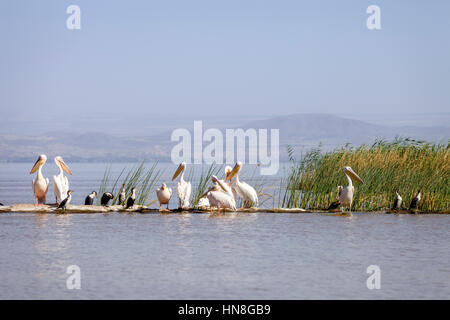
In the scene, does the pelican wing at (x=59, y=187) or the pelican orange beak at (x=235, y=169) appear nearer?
the pelican wing at (x=59, y=187)

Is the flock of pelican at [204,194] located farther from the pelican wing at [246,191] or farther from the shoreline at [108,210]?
the shoreline at [108,210]

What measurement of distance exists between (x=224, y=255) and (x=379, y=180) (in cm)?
785

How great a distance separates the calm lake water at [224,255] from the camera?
8.85 m

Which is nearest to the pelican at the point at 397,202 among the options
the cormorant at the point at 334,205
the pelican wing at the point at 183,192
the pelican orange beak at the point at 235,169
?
the cormorant at the point at 334,205

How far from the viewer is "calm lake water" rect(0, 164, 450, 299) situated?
8852mm

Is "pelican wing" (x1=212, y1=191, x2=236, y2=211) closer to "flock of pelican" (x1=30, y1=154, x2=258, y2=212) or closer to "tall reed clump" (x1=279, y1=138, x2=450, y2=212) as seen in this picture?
"flock of pelican" (x1=30, y1=154, x2=258, y2=212)

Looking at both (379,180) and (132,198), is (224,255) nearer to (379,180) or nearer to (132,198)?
(132,198)

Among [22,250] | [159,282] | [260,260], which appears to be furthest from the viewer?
[22,250]

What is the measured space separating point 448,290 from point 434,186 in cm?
963

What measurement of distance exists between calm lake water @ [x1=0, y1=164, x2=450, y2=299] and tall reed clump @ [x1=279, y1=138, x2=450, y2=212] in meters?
0.99

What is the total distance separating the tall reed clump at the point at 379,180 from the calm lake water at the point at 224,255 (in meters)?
0.99
